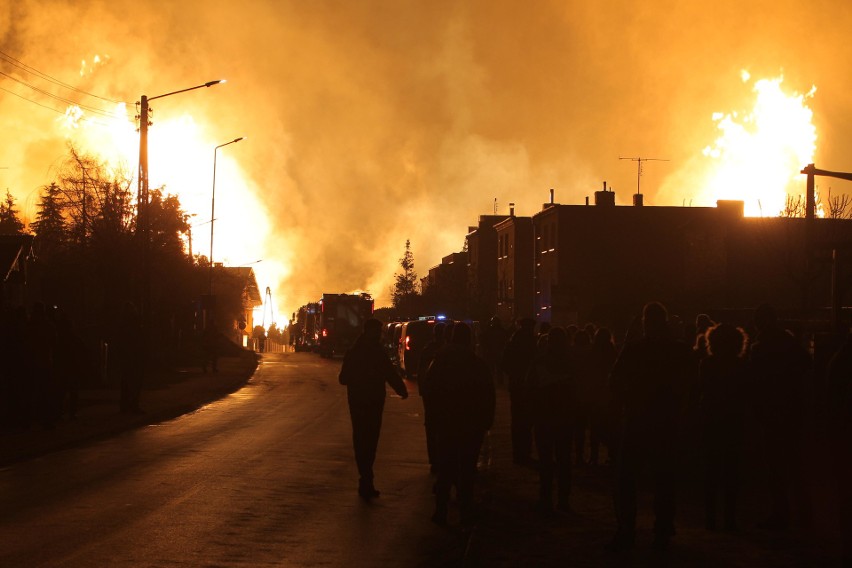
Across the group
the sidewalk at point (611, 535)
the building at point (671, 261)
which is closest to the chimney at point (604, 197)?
the building at point (671, 261)

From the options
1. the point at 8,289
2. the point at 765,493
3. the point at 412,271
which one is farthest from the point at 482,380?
the point at 412,271

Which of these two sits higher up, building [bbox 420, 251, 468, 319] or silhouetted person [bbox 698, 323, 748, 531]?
building [bbox 420, 251, 468, 319]

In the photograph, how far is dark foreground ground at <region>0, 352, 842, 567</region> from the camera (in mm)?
9430

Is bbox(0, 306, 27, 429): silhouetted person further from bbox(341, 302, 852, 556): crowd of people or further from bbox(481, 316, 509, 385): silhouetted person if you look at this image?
bbox(481, 316, 509, 385): silhouetted person

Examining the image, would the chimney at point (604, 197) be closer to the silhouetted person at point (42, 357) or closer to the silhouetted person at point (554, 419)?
the silhouetted person at point (42, 357)

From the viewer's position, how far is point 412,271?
104688mm

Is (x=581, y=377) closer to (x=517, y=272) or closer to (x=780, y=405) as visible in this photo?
(x=780, y=405)

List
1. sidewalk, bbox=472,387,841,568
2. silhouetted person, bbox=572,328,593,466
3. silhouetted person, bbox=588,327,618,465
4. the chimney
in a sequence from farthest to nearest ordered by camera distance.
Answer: the chimney, silhouetted person, bbox=588,327,618,465, silhouetted person, bbox=572,328,593,466, sidewalk, bbox=472,387,841,568

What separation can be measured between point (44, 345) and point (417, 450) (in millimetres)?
6866

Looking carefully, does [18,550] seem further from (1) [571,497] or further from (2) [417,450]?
(2) [417,450]

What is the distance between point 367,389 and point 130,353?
1204 cm

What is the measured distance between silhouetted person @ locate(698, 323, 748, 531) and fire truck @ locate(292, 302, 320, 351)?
63.8m

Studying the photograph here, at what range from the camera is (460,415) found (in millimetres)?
11367

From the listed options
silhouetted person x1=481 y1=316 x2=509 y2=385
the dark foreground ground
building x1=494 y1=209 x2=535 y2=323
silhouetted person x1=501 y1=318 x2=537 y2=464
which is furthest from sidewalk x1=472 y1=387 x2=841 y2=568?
building x1=494 y1=209 x2=535 y2=323
